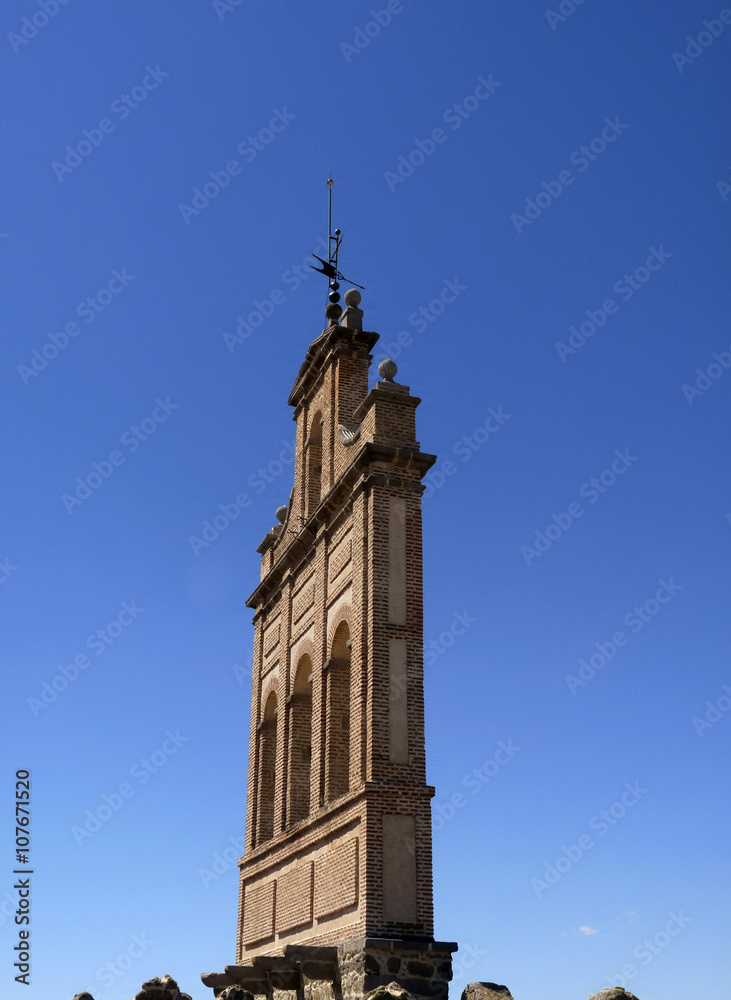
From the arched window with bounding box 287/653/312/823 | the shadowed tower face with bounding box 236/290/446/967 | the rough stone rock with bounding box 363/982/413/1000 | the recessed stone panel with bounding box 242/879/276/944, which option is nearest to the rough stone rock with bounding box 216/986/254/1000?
the shadowed tower face with bounding box 236/290/446/967

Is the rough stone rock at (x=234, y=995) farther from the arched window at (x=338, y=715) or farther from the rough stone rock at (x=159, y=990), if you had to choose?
the arched window at (x=338, y=715)

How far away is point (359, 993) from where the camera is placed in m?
13.7

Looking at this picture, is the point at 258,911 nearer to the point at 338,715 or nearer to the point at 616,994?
the point at 338,715

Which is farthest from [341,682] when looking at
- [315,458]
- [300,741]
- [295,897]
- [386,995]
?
[386,995]

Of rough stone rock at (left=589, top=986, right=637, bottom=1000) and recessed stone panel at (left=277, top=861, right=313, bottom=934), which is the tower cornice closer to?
recessed stone panel at (left=277, top=861, right=313, bottom=934)

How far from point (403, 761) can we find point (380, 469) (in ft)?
14.0

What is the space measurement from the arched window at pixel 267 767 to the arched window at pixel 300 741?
1.10 meters

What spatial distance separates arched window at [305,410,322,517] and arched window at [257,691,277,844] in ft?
13.3

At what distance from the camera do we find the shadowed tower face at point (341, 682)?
14.6 meters

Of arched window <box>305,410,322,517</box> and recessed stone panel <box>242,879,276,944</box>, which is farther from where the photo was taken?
arched window <box>305,410,322,517</box>

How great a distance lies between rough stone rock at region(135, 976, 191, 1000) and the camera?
14.2 metres

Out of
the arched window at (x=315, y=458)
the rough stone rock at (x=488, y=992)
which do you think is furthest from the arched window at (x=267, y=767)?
the rough stone rock at (x=488, y=992)

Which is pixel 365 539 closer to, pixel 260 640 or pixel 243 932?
pixel 260 640

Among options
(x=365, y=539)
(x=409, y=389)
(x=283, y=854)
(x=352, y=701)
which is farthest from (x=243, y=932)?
(x=409, y=389)
